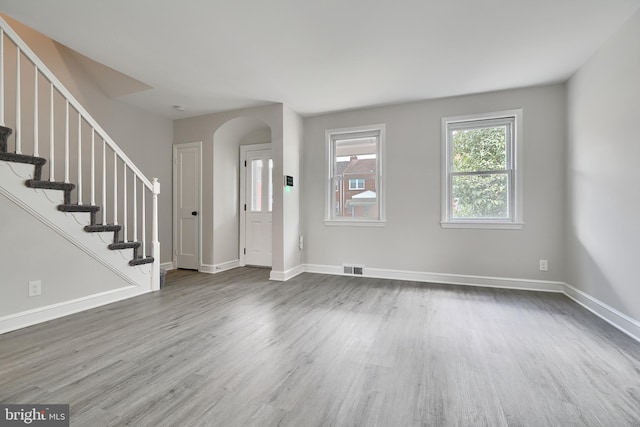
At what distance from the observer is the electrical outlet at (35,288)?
253cm

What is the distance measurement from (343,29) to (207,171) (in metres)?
3.27

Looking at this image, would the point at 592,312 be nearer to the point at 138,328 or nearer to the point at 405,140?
the point at 405,140

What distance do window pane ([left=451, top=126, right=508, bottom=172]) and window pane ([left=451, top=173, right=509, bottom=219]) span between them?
137 millimetres

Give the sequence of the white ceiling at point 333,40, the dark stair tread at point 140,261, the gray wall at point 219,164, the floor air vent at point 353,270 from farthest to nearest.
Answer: the gray wall at point 219,164
the floor air vent at point 353,270
the dark stair tread at point 140,261
the white ceiling at point 333,40

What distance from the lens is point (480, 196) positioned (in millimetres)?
3934

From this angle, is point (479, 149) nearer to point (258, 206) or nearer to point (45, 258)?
point (258, 206)

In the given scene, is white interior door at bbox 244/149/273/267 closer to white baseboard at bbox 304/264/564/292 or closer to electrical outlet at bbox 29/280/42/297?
white baseboard at bbox 304/264/564/292

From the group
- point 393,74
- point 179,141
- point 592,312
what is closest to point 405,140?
point 393,74

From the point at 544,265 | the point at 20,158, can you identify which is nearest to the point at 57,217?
the point at 20,158

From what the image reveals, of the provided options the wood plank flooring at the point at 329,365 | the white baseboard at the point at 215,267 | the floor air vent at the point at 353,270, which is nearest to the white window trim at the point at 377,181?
the floor air vent at the point at 353,270

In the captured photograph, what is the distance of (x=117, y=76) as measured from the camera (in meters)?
3.84

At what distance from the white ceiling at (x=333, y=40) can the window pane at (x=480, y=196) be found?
117 centimetres

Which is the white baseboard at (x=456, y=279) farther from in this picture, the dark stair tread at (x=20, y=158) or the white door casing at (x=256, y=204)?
the dark stair tread at (x=20, y=158)

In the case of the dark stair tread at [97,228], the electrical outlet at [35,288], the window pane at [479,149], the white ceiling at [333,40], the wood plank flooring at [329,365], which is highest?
the white ceiling at [333,40]
